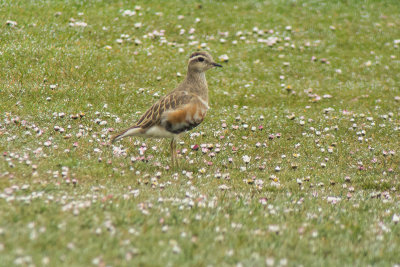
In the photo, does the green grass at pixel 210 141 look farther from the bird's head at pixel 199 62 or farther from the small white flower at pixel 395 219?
the bird's head at pixel 199 62

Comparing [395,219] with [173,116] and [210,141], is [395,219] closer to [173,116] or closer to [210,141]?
[173,116]

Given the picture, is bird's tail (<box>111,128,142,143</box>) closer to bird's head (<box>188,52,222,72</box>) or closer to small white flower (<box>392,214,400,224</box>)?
bird's head (<box>188,52,222,72</box>)

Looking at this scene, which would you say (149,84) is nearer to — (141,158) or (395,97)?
(141,158)

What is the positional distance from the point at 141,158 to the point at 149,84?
833cm

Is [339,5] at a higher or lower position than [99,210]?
lower

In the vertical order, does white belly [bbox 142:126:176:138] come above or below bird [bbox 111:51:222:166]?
below

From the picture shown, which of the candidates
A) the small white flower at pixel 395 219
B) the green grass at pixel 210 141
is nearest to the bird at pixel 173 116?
the green grass at pixel 210 141

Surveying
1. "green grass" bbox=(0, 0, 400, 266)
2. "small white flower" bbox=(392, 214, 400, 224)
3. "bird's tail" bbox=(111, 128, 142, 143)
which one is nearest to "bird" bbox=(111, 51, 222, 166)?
"bird's tail" bbox=(111, 128, 142, 143)

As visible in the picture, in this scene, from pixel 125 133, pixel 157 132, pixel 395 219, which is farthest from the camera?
pixel 157 132

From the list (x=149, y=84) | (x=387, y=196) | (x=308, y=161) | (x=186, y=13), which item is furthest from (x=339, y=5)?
(x=387, y=196)

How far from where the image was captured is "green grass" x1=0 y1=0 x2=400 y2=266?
649cm

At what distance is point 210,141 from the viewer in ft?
46.6

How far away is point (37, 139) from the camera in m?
12.0

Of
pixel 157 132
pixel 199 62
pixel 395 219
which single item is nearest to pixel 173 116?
pixel 157 132
